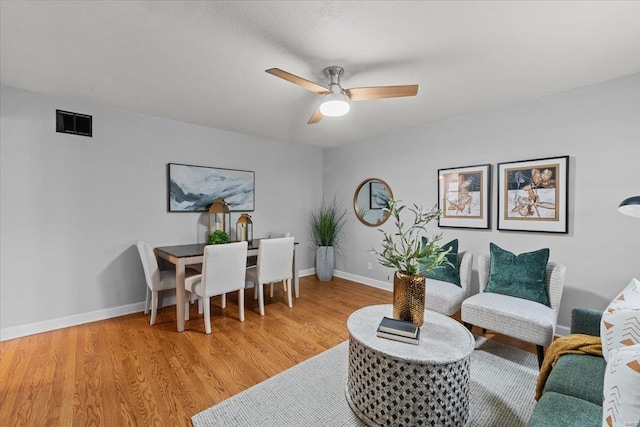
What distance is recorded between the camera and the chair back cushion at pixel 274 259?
11.0 feet

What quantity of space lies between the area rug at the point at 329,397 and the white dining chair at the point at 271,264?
49.6 inches

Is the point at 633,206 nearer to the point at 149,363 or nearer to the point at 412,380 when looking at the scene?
the point at 412,380

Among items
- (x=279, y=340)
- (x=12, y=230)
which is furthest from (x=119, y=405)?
(x=12, y=230)

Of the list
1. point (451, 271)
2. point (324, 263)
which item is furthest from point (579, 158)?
point (324, 263)

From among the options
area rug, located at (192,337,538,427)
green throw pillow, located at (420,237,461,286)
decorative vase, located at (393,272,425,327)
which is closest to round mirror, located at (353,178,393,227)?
green throw pillow, located at (420,237,461,286)

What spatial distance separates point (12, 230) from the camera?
270 cm

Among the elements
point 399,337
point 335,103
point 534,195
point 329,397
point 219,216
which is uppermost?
point 335,103

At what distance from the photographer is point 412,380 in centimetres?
152

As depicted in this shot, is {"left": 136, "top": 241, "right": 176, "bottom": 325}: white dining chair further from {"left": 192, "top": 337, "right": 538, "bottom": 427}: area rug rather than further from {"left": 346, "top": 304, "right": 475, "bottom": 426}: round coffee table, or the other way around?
{"left": 346, "top": 304, "right": 475, "bottom": 426}: round coffee table

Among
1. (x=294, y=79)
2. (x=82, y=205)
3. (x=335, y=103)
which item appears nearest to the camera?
(x=294, y=79)

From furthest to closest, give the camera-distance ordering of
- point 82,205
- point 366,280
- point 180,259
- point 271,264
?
point 366,280
point 271,264
point 82,205
point 180,259

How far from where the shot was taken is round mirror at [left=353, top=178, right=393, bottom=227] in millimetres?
4418

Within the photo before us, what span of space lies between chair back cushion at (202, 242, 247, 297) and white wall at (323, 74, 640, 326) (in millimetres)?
2232

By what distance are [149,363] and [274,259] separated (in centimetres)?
155
